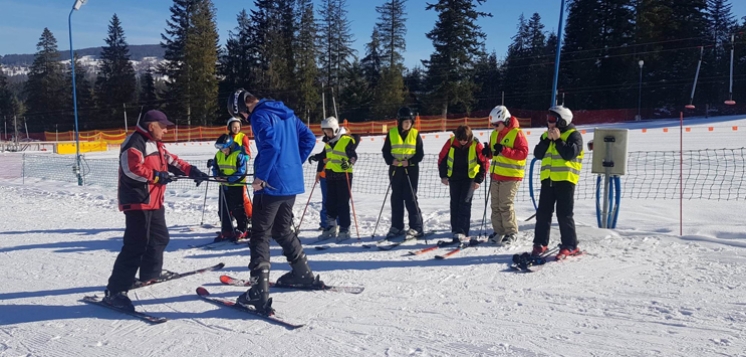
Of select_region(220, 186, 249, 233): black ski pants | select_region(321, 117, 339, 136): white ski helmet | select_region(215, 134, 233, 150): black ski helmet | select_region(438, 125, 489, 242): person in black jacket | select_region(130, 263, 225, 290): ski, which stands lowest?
select_region(130, 263, 225, 290): ski

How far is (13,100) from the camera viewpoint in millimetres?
69000

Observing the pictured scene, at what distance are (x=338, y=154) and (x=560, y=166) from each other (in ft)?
10.1

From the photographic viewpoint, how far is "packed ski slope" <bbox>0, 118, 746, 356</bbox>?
3.94 metres

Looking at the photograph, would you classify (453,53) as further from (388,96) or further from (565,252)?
(565,252)

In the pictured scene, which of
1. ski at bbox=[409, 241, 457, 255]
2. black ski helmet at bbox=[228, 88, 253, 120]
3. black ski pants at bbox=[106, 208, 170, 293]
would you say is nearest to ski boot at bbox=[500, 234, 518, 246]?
ski at bbox=[409, 241, 457, 255]

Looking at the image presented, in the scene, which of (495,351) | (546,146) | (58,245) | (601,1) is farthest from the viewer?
(601,1)

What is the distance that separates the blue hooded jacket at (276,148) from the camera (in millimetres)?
4465

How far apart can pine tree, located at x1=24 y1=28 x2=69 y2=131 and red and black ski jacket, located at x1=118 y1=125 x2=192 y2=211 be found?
6779cm

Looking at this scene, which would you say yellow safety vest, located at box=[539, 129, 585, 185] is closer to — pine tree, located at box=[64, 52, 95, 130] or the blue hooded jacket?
the blue hooded jacket

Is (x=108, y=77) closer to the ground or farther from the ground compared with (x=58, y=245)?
farther from the ground

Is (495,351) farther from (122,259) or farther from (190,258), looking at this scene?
(190,258)

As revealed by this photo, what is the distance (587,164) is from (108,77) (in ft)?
196

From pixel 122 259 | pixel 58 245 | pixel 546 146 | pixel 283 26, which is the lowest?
pixel 58 245

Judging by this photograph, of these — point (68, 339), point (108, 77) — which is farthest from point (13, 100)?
point (68, 339)
